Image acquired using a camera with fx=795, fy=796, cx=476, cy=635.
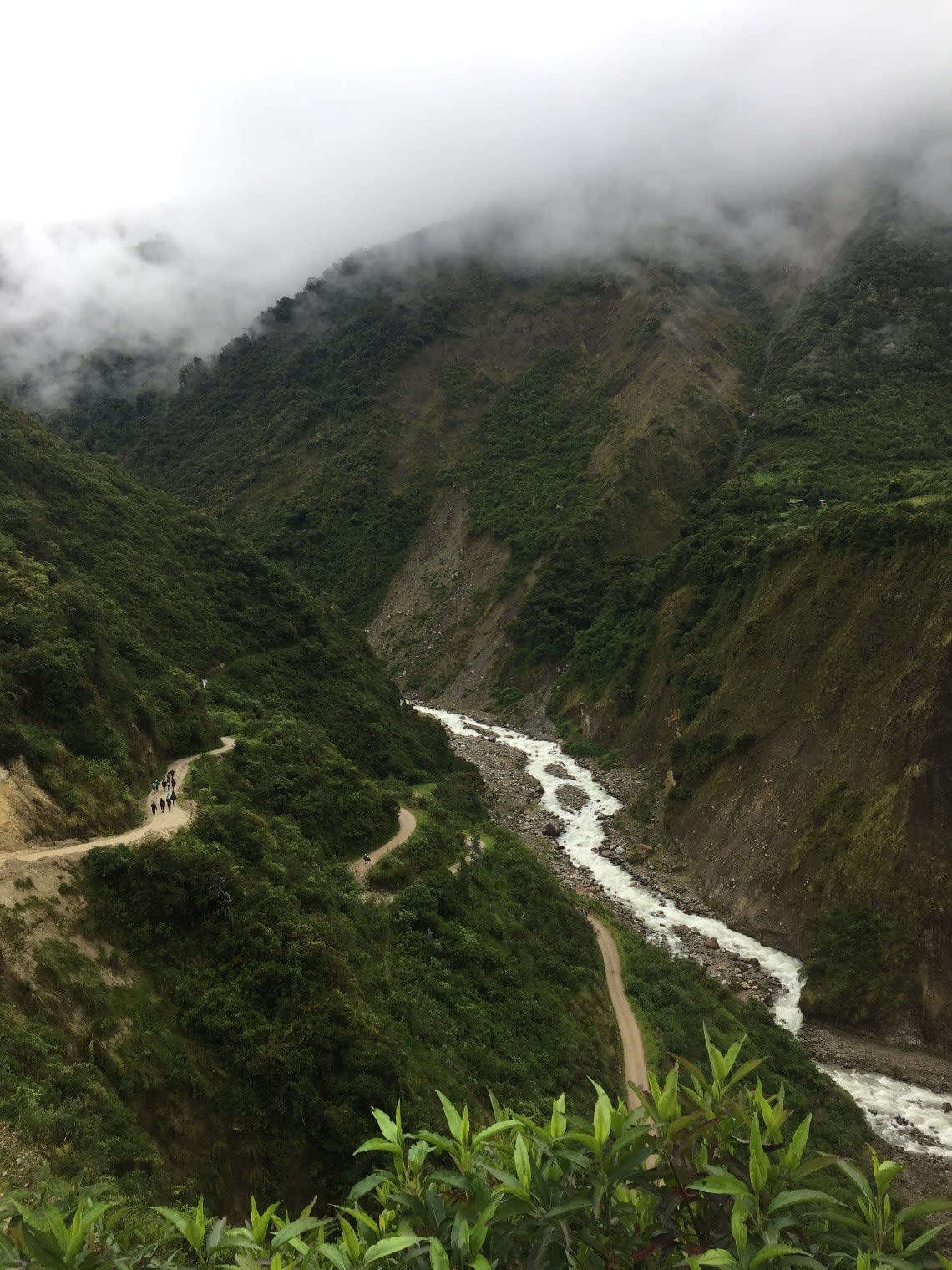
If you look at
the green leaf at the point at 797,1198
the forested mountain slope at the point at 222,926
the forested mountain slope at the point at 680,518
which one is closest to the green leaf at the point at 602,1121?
the green leaf at the point at 797,1198

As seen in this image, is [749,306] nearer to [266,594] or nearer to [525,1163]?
[266,594]

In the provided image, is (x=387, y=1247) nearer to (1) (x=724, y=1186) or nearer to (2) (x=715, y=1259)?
(2) (x=715, y=1259)

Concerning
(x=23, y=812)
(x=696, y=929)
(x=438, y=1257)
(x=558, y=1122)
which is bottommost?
(x=696, y=929)

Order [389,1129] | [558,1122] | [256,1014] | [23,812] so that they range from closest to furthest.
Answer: [389,1129]
[558,1122]
[256,1014]
[23,812]

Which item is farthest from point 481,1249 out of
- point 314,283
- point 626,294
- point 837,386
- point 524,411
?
point 314,283

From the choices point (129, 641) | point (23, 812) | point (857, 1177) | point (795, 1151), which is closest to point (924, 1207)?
point (857, 1177)

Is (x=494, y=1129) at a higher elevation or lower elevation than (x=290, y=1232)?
higher

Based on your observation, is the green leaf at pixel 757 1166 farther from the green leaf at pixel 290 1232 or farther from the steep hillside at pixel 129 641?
the steep hillside at pixel 129 641

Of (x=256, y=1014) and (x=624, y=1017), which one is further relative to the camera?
(x=624, y=1017)
